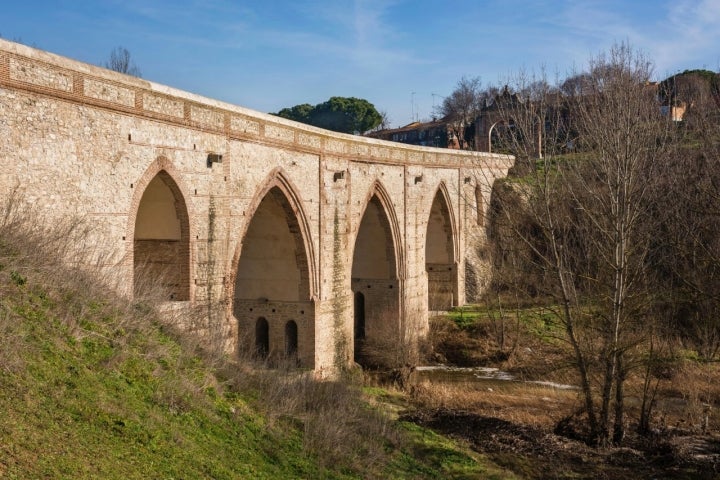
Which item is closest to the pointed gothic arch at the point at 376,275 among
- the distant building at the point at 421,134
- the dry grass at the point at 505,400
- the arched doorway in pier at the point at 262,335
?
the dry grass at the point at 505,400

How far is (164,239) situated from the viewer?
13.1 m

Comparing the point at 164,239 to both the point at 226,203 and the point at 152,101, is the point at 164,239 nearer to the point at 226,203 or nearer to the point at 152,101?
the point at 226,203

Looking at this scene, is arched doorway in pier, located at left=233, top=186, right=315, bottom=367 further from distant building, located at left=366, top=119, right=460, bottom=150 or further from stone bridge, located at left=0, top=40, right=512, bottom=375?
distant building, located at left=366, top=119, right=460, bottom=150

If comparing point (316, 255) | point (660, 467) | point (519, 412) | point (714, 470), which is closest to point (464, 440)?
point (519, 412)

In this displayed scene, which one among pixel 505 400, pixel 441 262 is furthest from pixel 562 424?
pixel 441 262

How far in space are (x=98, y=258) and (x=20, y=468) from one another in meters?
5.66

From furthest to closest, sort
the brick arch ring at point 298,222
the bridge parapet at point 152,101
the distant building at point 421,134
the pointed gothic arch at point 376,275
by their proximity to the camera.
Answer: the distant building at point 421,134
the pointed gothic arch at point 376,275
the brick arch ring at point 298,222
the bridge parapet at point 152,101

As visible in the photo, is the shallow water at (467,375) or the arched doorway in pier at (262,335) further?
the shallow water at (467,375)

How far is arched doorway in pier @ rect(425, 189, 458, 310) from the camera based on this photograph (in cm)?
2705

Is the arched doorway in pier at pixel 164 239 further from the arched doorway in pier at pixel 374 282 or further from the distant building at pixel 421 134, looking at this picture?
the distant building at pixel 421 134

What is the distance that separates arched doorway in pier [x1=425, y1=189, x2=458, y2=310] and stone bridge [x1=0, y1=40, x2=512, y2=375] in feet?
8.76

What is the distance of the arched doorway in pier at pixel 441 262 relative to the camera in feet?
88.7

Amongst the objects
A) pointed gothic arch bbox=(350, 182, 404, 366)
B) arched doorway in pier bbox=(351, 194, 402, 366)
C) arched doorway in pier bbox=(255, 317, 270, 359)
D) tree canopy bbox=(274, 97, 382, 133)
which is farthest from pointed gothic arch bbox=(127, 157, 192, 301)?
tree canopy bbox=(274, 97, 382, 133)

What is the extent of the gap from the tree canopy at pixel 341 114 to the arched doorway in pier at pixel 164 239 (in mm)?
37404
